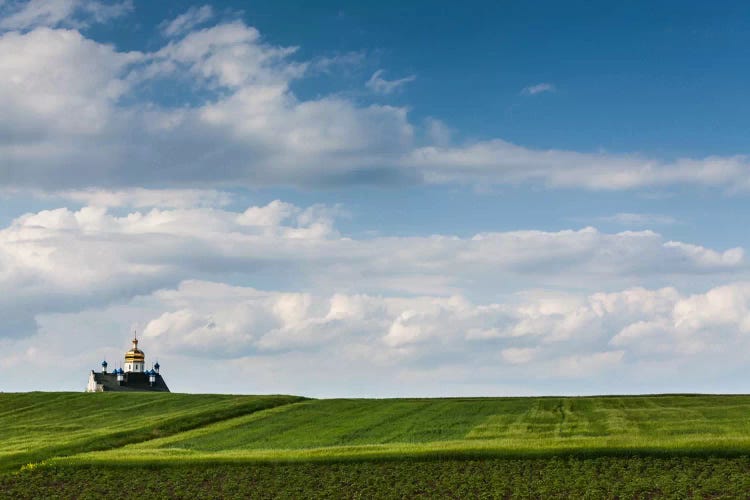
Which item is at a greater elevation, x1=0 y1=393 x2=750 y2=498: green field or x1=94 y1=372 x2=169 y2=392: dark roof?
x1=94 y1=372 x2=169 y2=392: dark roof

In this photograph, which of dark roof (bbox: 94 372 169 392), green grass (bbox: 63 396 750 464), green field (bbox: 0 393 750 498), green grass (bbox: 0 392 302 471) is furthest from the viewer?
dark roof (bbox: 94 372 169 392)

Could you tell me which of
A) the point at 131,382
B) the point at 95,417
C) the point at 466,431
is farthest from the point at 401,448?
the point at 131,382

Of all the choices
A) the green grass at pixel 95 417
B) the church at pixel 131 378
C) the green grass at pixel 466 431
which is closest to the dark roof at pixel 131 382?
the church at pixel 131 378

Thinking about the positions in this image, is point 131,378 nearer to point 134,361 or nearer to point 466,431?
point 134,361

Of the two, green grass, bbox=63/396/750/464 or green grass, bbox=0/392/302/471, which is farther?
green grass, bbox=0/392/302/471

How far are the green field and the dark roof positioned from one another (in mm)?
60628

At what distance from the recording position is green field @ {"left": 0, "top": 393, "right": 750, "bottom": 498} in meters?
40.1

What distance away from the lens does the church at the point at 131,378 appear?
139500 mm

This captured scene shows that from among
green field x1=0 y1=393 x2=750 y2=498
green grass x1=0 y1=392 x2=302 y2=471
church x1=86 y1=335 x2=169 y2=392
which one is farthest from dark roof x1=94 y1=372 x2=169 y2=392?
green field x1=0 y1=393 x2=750 y2=498

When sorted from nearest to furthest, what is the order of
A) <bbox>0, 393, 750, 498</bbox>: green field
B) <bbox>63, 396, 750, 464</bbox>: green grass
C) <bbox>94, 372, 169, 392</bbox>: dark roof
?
<bbox>0, 393, 750, 498</bbox>: green field, <bbox>63, 396, 750, 464</bbox>: green grass, <bbox>94, 372, 169, 392</bbox>: dark roof

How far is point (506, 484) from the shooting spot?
3922 cm

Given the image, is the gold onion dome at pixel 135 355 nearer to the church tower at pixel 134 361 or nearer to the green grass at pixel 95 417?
the church tower at pixel 134 361

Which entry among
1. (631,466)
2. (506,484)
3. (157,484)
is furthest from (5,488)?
(631,466)

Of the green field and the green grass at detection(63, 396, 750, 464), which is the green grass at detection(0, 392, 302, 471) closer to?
the green field
